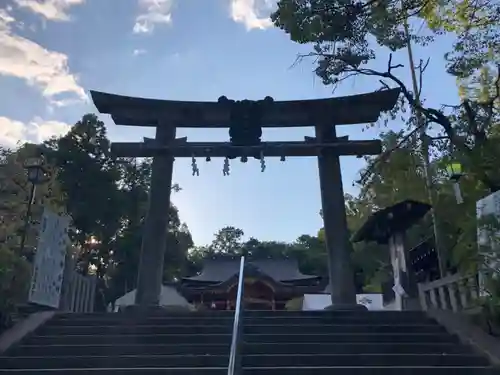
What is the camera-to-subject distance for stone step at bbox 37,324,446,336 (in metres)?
6.43

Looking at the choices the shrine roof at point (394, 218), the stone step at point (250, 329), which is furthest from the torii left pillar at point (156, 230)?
the shrine roof at point (394, 218)

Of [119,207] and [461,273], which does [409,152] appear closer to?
[461,273]

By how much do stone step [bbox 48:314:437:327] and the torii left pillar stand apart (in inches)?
58.0

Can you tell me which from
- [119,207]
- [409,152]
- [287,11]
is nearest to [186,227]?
[119,207]

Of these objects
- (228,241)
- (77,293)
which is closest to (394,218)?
(77,293)

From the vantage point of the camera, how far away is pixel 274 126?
10.4 metres

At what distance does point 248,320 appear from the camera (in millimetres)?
6746

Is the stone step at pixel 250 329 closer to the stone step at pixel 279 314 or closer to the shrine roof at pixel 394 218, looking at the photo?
the stone step at pixel 279 314

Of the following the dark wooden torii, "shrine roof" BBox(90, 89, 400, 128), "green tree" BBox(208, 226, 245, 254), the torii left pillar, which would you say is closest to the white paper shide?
the torii left pillar

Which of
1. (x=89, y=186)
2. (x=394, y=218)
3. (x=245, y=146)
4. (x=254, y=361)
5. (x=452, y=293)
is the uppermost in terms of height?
(x=89, y=186)

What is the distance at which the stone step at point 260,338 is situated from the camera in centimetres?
603

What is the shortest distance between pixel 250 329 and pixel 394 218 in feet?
13.3

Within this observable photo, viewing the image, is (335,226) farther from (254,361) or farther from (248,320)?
(254,361)

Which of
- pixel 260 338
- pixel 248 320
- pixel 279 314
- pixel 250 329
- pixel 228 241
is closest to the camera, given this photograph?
pixel 260 338
